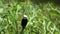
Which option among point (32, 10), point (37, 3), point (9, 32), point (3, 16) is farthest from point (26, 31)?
point (37, 3)

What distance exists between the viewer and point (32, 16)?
2219mm

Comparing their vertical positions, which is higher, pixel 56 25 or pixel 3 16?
pixel 3 16

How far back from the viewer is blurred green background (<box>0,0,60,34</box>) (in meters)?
1.99

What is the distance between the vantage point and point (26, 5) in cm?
251

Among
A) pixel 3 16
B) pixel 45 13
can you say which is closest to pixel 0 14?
pixel 3 16

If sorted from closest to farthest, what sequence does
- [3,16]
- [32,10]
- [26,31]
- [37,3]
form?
[26,31] → [3,16] → [32,10] → [37,3]

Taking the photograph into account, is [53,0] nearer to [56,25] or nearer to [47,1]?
[47,1]

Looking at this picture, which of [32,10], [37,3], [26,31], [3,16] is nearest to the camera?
[26,31]

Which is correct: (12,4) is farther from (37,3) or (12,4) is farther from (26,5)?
(37,3)

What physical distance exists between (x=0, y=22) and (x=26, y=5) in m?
0.64

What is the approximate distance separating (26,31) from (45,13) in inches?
25.7

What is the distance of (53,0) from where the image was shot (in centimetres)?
265

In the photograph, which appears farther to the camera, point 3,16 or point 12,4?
point 12,4

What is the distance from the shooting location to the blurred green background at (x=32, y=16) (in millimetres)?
1988
